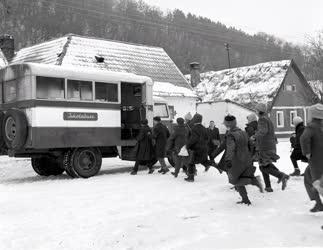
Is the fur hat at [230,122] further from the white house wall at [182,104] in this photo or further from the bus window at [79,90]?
the white house wall at [182,104]

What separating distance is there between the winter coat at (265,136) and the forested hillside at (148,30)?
72.5 ft

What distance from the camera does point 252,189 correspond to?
393 inches

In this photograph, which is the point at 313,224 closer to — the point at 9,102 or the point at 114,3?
the point at 9,102

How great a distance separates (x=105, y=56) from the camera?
2975 centimetres

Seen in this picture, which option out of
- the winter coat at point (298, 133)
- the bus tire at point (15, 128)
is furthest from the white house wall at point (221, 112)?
the bus tire at point (15, 128)

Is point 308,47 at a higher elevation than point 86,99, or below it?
higher

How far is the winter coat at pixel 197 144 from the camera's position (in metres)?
11.8

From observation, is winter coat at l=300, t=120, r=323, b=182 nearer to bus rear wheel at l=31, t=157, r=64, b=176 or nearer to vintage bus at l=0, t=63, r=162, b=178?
vintage bus at l=0, t=63, r=162, b=178

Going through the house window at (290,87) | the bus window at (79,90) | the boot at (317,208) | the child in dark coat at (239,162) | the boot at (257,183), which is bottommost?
the boot at (317,208)

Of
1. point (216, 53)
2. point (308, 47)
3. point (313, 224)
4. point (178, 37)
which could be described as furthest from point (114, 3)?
point (313, 224)

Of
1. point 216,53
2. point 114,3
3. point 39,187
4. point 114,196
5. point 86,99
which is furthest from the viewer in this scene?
point 216,53

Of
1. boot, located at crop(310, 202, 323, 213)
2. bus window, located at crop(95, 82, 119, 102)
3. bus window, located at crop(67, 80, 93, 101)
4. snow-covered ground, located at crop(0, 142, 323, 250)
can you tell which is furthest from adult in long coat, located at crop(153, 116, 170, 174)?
boot, located at crop(310, 202, 323, 213)

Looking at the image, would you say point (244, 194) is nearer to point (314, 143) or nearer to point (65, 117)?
point (314, 143)

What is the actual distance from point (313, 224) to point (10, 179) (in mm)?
9533
